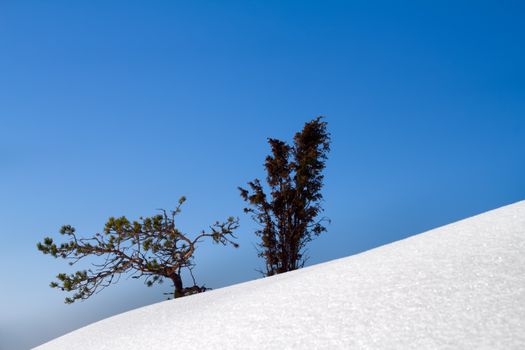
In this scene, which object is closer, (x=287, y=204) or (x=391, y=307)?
(x=391, y=307)

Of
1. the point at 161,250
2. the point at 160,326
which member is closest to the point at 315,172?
the point at 161,250

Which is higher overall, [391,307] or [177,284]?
[177,284]

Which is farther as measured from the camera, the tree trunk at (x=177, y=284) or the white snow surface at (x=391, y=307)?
the tree trunk at (x=177, y=284)

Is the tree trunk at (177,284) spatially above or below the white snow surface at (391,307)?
above

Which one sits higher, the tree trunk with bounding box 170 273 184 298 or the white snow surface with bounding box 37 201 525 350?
the tree trunk with bounding box 170 273 184 298

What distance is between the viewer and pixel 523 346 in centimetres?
121

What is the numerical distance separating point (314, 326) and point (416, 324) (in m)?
0.32

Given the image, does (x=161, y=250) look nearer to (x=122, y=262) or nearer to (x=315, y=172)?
(x=122, y=262)

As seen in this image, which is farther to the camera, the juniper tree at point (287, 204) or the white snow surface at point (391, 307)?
the juniper tree at point (287, 204)

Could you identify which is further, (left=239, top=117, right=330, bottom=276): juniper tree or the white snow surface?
(left=239, top=117, right=330, bottom=276): juniper tree

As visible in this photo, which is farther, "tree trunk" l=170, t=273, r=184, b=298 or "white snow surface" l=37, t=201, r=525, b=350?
"tree trunk" l=170, t=273, r=184, b=298

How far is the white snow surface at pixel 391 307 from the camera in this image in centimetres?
136

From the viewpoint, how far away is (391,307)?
1.55 meters

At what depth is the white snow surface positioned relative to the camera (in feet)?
4.47
